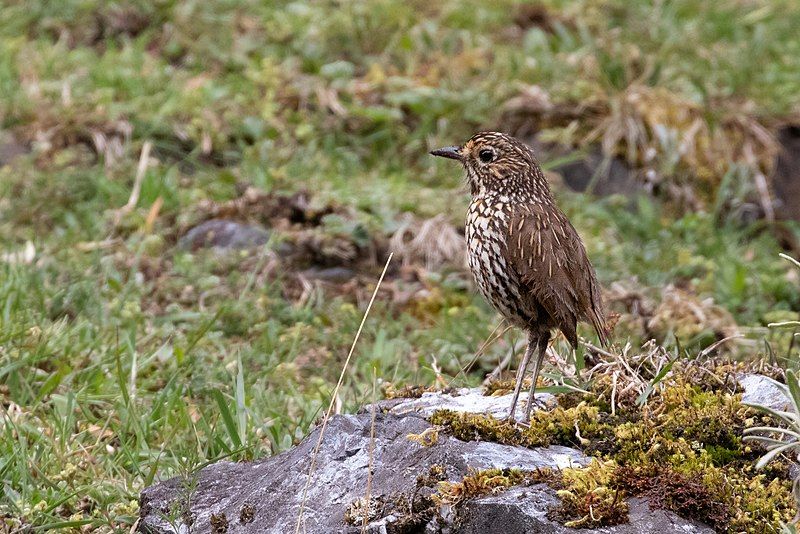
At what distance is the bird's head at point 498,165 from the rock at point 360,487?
942 millimetres

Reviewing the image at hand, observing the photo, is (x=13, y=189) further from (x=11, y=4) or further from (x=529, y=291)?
(x=529, y=291)

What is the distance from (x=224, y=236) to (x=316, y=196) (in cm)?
67

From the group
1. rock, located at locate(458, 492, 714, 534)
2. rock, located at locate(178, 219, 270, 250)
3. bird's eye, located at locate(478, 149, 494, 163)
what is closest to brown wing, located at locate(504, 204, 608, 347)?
bird's eye, located at locate(478, 149, 494, 163)

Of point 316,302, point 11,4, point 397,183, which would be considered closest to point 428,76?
point 397,183

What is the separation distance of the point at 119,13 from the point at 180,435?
5.53 meters

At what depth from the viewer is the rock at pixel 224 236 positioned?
286 inches

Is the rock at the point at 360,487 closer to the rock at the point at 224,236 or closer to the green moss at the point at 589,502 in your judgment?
the green moss at the point at 589,502

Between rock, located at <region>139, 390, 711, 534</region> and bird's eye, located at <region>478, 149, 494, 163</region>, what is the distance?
1106 millimetres

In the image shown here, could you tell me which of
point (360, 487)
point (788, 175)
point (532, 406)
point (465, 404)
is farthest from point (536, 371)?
point (788, 175)

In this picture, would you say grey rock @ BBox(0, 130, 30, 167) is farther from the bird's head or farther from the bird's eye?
the bird's eye

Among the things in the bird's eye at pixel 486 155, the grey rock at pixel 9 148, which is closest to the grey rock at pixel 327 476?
the bird's eye at pixel 486 155

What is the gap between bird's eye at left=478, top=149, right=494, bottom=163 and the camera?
15.8 feet

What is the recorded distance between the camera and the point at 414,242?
740 centimetres

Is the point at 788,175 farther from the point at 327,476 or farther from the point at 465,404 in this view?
the point at 327,476
